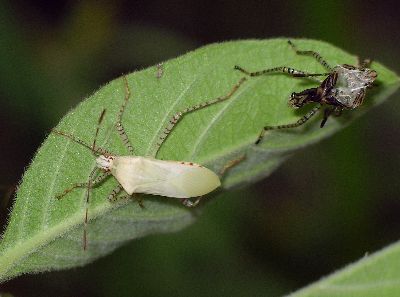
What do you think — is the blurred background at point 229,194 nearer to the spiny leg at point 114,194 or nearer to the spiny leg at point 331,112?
the spiny leg at point 331,112

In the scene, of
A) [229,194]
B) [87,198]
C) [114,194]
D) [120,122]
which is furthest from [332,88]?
[229,194]

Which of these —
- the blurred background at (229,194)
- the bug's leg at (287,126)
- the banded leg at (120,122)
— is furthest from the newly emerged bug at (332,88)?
the blurred background at (229,194)

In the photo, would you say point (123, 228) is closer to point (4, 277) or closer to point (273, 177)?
point (4, 277)

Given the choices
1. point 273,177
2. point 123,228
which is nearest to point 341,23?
point 273,177

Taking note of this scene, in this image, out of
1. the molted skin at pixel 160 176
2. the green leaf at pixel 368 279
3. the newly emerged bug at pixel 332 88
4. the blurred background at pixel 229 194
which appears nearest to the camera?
the green leaf at pixel 368 279

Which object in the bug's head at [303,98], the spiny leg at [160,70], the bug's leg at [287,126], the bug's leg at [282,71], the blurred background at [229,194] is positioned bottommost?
the blurred background at [229,194]
